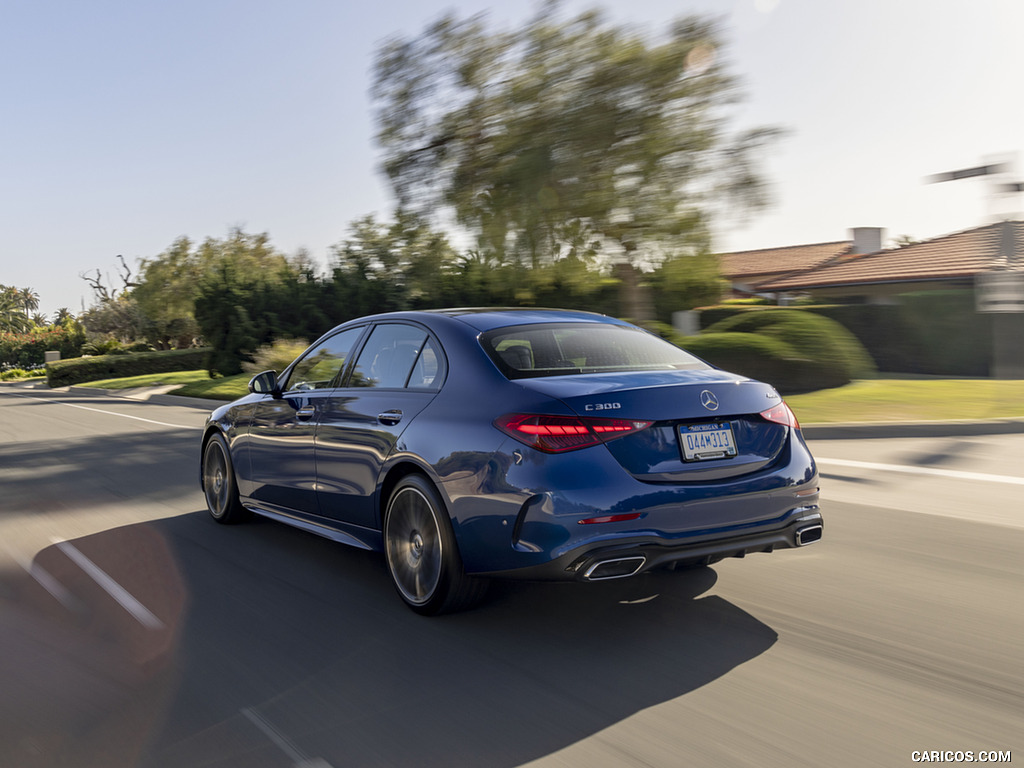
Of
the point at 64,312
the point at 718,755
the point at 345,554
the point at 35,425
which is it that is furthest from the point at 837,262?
the point at 64,312

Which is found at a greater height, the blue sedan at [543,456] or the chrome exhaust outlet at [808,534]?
the blue sedan at [543,456]

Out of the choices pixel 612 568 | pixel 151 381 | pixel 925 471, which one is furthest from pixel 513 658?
pixel 151 381

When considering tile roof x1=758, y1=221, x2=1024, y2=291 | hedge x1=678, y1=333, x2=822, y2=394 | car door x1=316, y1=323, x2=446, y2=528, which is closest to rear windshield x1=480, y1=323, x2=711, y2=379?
car door x1=316, y1=323, x2=446, y2=528

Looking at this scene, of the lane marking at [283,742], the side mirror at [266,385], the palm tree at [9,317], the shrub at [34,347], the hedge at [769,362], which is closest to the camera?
the lane marking at [283,742]

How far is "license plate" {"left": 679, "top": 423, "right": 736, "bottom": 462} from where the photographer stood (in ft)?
14.4

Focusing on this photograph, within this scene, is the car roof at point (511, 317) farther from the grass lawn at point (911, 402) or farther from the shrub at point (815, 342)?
the shrub at point (815, 342)

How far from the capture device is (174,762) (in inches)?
132

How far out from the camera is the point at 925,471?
31.1 ft

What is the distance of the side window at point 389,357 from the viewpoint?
17.5ft

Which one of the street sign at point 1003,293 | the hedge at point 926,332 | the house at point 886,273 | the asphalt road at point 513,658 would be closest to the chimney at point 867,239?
the house at point 886,273

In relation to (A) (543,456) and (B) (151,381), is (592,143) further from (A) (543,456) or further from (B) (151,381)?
(B) (151,381)

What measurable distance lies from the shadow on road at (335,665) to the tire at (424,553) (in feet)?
0.43

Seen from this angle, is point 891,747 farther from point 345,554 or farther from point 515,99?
point 515,99

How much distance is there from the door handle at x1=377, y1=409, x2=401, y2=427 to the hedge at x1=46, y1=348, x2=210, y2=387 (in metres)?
39.4
